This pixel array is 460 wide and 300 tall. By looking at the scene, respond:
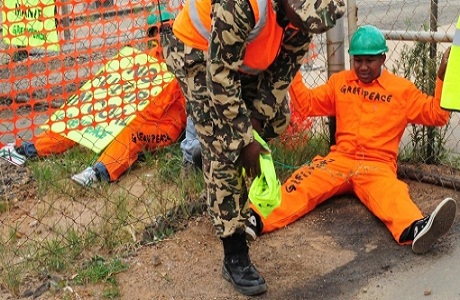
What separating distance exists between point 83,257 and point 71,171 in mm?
1351

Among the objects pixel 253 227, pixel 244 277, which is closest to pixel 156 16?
pixel 253 227

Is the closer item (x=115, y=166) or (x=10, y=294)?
(x=10, y=294)

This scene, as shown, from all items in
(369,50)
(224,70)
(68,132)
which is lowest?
(68,132)

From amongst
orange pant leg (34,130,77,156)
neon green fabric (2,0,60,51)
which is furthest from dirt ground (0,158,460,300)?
neon green fabric (2,0,60,51)

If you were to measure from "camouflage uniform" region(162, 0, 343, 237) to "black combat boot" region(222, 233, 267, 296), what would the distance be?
0.31 feet

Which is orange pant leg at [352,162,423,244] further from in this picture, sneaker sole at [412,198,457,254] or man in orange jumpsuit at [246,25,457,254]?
sneaker sole at [412,198,457,254]

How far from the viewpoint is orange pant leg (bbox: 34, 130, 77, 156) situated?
5477mm

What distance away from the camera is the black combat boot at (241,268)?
3.55 meters

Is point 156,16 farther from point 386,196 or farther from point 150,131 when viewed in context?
point 386,196

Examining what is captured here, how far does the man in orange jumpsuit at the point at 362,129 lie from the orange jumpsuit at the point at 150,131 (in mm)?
1027

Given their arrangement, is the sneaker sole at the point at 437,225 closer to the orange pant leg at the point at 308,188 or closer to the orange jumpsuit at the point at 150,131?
the orange pant leg at the point at 308,188

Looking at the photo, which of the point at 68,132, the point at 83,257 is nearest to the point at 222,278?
the point at 83,257

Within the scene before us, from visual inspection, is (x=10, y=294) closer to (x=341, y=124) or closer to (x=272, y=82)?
(x=272, y=82)

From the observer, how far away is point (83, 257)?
395cm
